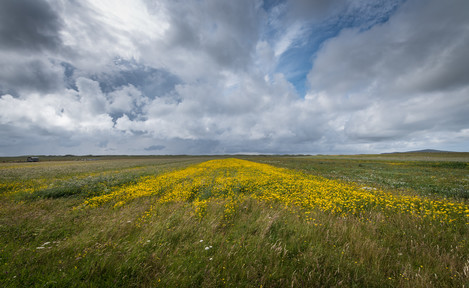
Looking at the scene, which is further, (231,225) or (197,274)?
(231,225)

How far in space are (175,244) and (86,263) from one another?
5.99ft

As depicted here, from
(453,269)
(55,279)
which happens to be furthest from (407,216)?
(55,279)

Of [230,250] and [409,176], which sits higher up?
[230,250]

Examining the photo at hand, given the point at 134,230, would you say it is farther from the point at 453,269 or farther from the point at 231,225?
the point at 453,269

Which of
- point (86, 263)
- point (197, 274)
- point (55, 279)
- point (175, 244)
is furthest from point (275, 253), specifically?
point (55, 279)

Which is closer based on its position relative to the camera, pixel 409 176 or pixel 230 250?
pixel 230 250

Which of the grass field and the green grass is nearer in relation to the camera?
the grass field

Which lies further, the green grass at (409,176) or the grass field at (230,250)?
the green grass at (409,176)

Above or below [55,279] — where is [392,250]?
below

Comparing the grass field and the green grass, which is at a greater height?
the grass field

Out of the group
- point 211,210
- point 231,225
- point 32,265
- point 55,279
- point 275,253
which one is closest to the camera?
point 55,279

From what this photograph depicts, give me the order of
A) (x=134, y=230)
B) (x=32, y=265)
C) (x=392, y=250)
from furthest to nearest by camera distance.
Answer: (x=134, y=230), (x=392, y=250), (x=32, y=265)

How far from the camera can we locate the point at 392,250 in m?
4.33

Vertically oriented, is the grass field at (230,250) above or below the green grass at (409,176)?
above
